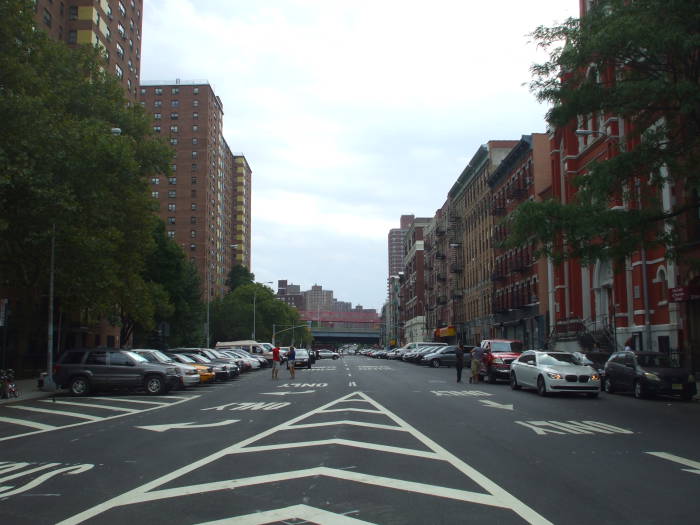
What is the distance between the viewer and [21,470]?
9516mm

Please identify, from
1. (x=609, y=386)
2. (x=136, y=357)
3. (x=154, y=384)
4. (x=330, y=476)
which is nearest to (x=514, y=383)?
(x=609, y=386)

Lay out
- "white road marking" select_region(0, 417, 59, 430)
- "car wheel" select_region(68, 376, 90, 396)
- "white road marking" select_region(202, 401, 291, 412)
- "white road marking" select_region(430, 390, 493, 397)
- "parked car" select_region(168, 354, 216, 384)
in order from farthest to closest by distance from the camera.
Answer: "parked car" select_region(168, 354, 216, 384), "car wheel" select_region(68, 376, 90, 396), "white road marking" select_region(430, 390, 493, 397), "white road marking" select_region(202, 401, 291, 412), "white road marking" select_region(0, 417, 59, 430)

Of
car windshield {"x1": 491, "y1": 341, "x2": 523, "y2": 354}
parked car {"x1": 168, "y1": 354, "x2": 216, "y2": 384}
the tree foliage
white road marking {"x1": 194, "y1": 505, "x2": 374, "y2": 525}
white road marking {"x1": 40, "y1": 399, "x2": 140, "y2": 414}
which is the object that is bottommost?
white road marking {"x1": 40, "y1": 399, "x2": 140, "y2": 414}

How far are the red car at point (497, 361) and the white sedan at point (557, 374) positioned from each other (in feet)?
16.8

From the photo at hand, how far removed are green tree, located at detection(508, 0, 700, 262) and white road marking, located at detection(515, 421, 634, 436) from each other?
6.55 m

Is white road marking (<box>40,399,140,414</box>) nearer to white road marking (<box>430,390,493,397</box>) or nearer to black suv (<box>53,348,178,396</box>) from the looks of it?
black suv (<box>53,348,178,396</box>)

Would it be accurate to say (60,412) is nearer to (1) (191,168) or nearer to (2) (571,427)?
(2) (571,427)

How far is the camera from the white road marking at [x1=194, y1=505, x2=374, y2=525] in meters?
6.43

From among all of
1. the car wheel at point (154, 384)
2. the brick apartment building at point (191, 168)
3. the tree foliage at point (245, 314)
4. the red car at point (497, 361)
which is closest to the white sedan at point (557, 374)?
the red car at point (497, 361)

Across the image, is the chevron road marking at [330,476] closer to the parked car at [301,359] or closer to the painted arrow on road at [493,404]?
the painted arrow on road at [493,404]

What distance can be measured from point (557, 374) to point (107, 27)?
57.4m

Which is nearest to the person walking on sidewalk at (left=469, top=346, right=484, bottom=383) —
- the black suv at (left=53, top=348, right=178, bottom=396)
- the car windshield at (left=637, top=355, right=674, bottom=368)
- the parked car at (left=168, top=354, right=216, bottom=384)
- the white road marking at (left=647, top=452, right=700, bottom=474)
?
the car windshield at (left=637, top=355, right=674, bottom=368)

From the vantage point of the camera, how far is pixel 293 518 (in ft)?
21.5

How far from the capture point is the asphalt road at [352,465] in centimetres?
693
